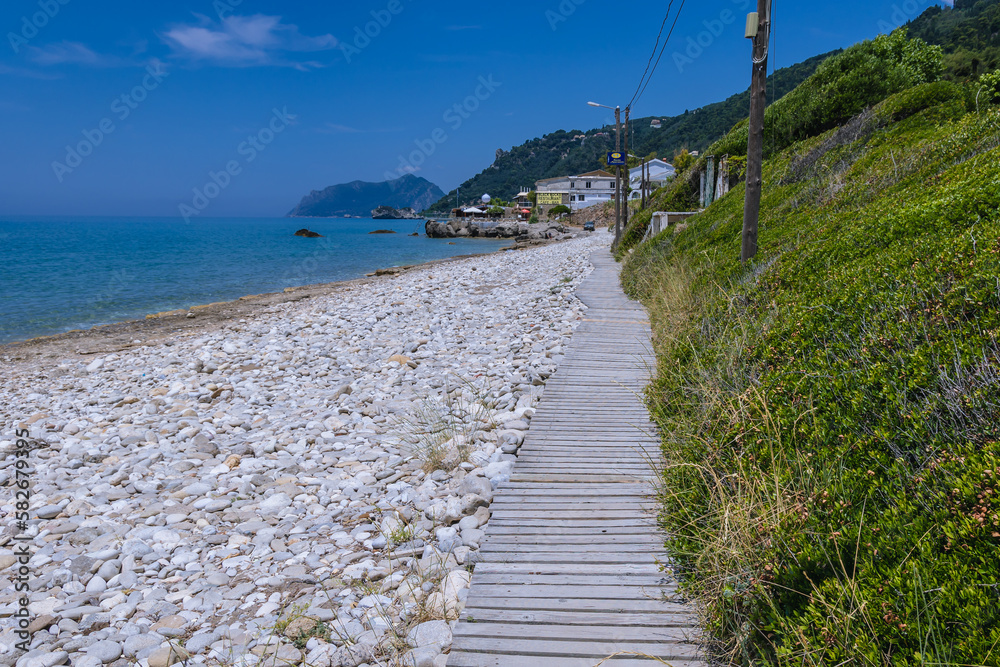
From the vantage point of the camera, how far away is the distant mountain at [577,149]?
3371 inches

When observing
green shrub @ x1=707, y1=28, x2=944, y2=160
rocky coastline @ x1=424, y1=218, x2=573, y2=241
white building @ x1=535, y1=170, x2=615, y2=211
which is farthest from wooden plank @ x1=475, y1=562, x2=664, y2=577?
white building @ x1=535, y1=170, x2=615, y2=211

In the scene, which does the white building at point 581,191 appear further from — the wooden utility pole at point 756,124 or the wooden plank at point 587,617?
the wooden plank at point 587,617

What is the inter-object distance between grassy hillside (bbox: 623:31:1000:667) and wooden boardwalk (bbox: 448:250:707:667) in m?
0.23

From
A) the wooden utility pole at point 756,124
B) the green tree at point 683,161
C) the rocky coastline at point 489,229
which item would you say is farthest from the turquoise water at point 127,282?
the green tree at point 683,161

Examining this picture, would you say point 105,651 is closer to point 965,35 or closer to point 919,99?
point 919,99

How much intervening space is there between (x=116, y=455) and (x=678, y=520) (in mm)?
6505

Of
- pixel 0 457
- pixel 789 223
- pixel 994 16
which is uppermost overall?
pixel 994 16

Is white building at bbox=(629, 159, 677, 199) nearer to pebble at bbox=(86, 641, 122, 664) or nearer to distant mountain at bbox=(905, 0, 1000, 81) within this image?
distant mountain at bbox=(905, 0, 1000, 81)

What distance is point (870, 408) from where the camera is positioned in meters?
3.15

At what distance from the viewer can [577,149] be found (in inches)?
6358

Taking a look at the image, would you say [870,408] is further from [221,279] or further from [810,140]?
[221,279]

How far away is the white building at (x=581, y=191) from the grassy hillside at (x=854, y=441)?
100827mm

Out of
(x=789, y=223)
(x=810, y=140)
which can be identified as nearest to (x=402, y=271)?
(x=810, y=140)

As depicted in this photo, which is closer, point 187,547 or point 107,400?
point 187,547
